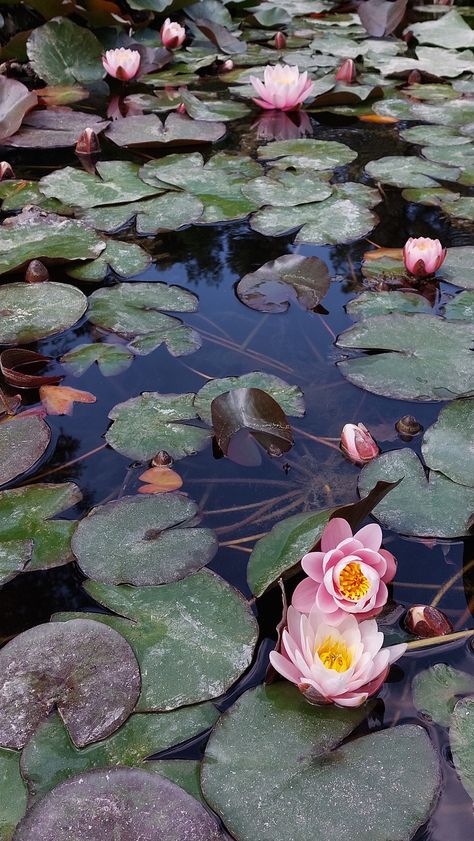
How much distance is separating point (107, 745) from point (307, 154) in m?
2.80

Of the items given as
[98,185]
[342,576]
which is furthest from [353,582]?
[98,185]

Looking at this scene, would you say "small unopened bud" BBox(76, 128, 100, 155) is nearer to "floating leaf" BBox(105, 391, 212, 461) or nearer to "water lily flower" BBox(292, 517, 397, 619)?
"floating leaf" BBox(105, 391, 212, 461)

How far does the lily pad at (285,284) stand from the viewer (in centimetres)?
224

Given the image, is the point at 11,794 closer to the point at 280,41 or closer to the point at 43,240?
the point at 43,240

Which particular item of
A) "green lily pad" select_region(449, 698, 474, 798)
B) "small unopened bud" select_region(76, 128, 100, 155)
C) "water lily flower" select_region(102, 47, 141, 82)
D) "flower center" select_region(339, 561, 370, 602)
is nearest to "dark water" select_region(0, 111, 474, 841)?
"green lily pad" select_region(449, 698, 474, 798)

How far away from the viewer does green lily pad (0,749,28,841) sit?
1.01 metres

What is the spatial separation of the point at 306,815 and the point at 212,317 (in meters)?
1.51

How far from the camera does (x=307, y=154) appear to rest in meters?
3.22

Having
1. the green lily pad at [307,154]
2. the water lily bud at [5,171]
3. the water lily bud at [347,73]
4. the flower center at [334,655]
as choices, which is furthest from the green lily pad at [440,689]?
the water lily bud at [347,73]

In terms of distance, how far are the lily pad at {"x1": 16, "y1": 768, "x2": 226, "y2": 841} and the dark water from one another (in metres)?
0.10

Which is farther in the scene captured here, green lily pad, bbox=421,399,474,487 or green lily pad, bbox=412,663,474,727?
green lily pad, bbox=421,399,474,487

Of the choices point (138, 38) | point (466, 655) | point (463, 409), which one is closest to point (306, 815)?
point (466, 655)

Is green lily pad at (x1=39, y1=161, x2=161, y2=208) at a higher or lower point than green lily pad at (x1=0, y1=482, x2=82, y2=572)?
higher

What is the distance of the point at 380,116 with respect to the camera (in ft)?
12.3
